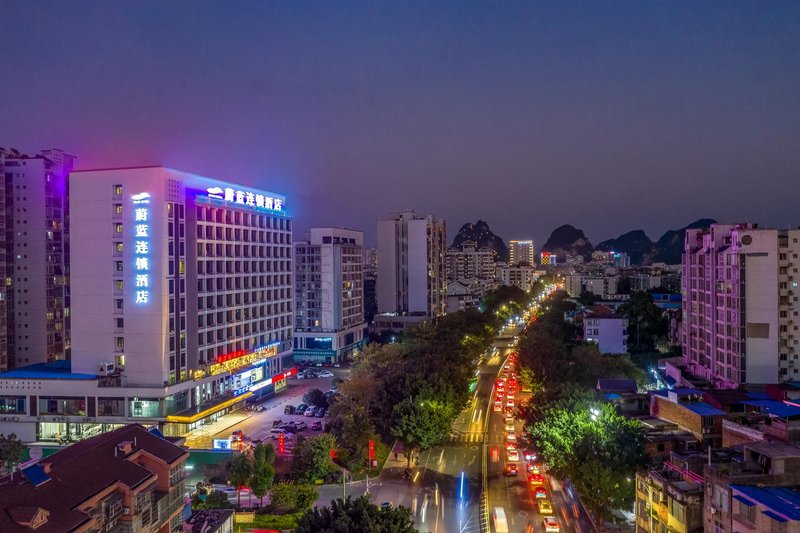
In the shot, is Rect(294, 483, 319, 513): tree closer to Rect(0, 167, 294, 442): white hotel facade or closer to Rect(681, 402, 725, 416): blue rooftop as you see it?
Rect(0, 167, 294, 442): white hotel facade

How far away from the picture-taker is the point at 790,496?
45.2 ft

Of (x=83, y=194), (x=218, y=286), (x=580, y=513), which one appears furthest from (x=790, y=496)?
(x=83, y=194)

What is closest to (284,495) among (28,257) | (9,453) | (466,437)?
(9,453)

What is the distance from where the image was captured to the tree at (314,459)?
23766 mm

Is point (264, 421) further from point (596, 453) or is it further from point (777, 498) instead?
point (777, 498)

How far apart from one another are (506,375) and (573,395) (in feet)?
73.3

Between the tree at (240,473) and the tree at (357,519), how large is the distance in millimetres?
9048

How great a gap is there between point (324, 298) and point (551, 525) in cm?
3755

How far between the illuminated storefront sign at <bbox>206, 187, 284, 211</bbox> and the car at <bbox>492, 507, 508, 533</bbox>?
77.1 feet

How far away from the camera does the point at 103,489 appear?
13.3 m

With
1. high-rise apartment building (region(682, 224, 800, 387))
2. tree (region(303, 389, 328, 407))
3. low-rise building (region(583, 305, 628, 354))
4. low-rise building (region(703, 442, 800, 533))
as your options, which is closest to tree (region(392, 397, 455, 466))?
→ tree (region(303, 389, 328, 407))

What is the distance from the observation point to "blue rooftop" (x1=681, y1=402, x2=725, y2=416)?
908 inches

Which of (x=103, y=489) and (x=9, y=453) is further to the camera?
(x=9, y=453)

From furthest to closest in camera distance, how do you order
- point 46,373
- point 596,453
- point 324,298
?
point 324,298 < point 46,373 < point 596,453
